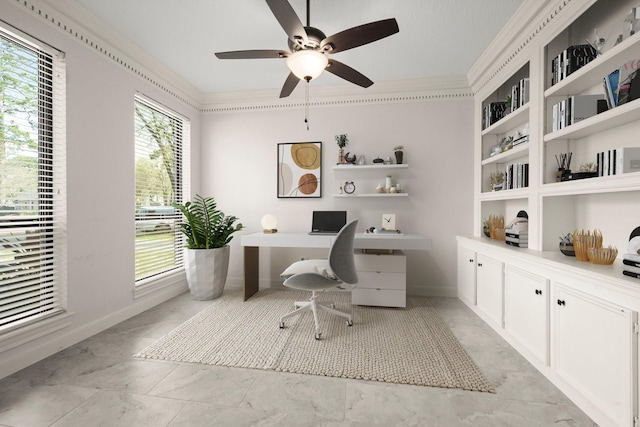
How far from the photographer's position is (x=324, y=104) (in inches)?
139

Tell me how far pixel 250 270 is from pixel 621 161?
10.5ft

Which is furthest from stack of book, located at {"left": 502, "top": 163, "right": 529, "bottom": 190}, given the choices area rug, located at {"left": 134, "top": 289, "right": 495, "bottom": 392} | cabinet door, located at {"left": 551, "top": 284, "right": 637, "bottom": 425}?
area rug, located at {"left": 134, "top": 289, "right": 495, "bottom": 392}

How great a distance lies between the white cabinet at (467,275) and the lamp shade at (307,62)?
2.33m

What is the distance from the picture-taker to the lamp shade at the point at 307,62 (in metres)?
1.73

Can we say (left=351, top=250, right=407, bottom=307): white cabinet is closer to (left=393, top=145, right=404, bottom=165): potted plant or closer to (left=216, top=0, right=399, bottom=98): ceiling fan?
(left=393, top=145, right=404, bottom=165): potted plant

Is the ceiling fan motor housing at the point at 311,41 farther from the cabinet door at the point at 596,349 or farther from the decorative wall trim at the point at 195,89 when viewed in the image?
the cabinet door at the point at 596,349

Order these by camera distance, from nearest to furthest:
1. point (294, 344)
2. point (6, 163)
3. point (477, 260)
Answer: point (6, 163), point (294, 344), point (477, 260)

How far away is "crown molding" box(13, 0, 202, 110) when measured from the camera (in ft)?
6.38

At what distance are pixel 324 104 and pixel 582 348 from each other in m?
3.25

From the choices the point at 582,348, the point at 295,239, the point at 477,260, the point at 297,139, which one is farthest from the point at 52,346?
the point at 477,260

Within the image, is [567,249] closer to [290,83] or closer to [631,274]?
[631,274]

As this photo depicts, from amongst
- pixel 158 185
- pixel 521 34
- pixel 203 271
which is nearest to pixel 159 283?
pixel 203 271

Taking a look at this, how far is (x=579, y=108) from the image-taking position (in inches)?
71.3

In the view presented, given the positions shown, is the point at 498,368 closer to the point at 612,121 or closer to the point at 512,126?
the point at 612,121
